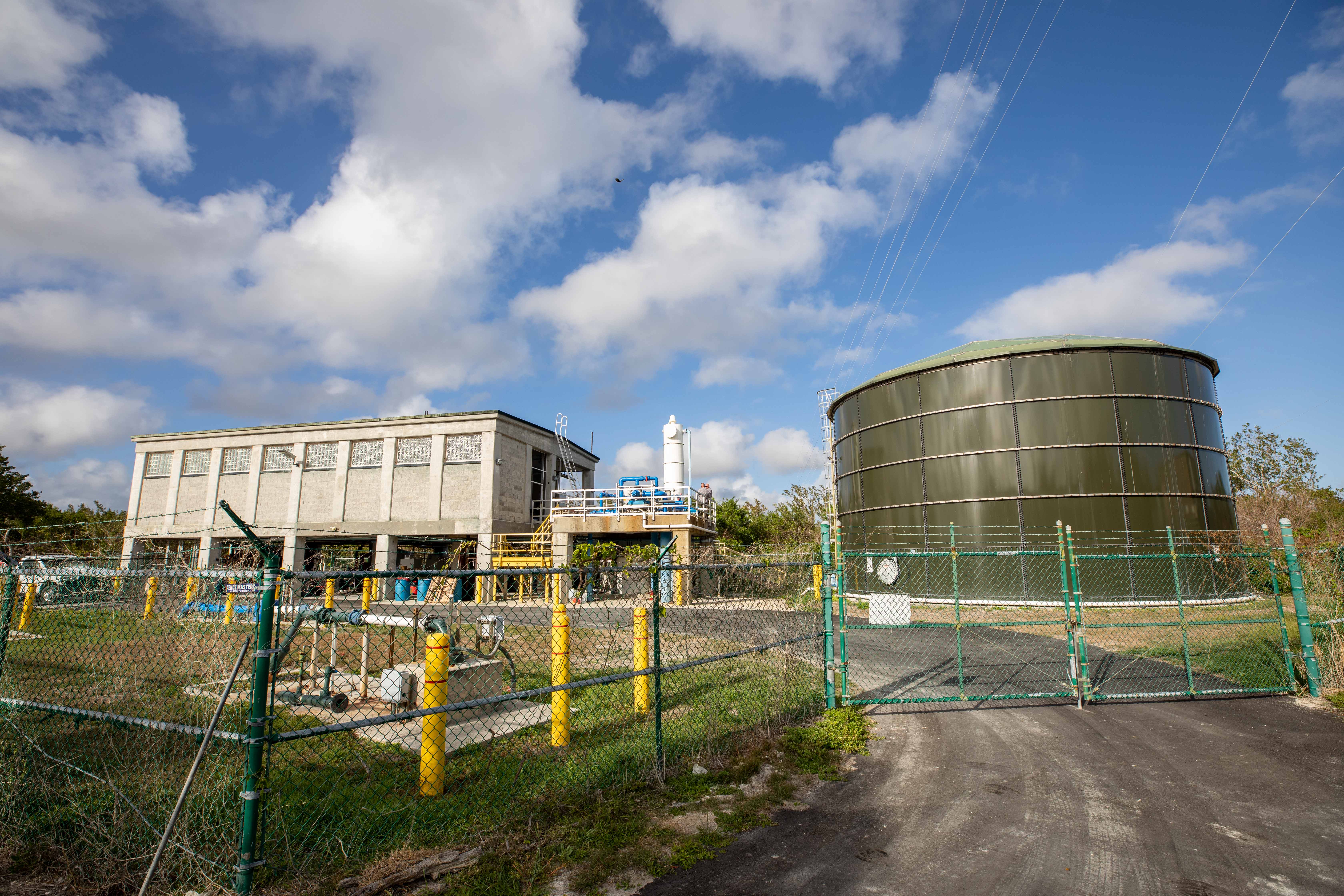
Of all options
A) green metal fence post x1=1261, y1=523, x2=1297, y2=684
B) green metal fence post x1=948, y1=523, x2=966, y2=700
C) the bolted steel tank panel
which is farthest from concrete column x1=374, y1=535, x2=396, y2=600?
green metal fence post x1=1261, y1=523, x2=1297, y2=684

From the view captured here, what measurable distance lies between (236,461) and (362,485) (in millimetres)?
8136

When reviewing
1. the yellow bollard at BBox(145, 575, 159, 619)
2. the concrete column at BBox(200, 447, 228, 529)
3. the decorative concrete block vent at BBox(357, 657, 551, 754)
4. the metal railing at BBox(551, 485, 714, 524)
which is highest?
the concrete column at BBox(200, 447, 228, 529)

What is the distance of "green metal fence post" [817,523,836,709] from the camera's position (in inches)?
291

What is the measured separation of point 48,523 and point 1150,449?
61.4 meters

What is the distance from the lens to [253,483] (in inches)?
1296

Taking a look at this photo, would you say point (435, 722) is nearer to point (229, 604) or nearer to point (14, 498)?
point (229, 604)

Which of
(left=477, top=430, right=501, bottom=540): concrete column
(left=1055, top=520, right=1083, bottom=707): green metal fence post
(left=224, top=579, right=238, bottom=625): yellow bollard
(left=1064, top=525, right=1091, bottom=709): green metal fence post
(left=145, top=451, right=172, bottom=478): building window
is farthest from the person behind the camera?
Answer: (left=145, top=451, right=172, bottom=478): building window

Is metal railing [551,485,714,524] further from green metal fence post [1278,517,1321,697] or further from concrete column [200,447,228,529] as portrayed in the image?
green metal fence post [1278,517,1321,697]

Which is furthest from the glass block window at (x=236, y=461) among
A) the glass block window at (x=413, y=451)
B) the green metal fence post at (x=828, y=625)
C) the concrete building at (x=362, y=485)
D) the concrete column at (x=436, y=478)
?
the green metal fence post at (x=828, y=625)

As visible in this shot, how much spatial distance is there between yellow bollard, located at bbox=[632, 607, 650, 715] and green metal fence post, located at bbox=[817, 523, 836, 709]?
6.80 feet

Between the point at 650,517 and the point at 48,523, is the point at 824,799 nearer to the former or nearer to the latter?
the point at 650,517

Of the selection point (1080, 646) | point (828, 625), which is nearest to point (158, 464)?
point (828, 625)

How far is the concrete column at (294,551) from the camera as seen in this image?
31.0 m

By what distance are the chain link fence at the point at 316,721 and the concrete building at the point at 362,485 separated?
19536 mm
